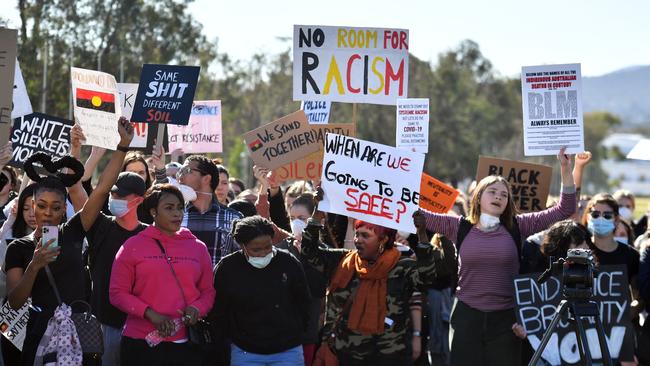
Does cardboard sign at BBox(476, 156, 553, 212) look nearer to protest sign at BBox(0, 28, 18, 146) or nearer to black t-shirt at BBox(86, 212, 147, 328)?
black t-shirt at BBox(86, 212, 147, 328)

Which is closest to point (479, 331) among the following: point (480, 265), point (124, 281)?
point (480, 265)

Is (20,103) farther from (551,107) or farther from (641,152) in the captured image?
(641,152)

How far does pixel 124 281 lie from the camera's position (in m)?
6.76

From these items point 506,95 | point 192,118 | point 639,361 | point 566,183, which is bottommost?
point 639,361

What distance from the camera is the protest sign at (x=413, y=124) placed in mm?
11805

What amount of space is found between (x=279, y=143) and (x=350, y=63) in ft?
3.16

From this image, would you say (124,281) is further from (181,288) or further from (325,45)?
(325,45)

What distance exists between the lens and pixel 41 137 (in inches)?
405

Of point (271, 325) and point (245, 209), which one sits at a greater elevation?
point (245, 209)

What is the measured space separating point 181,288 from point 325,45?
4127 mm

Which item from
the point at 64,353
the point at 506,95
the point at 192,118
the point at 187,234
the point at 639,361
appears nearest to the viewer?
the point at 64,353

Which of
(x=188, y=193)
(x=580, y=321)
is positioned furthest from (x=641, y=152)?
(x=188, y=193)

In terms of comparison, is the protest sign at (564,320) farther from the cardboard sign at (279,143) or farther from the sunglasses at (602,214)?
the cardboard sign at (279,143)

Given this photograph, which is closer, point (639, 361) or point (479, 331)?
point (479, 331)
